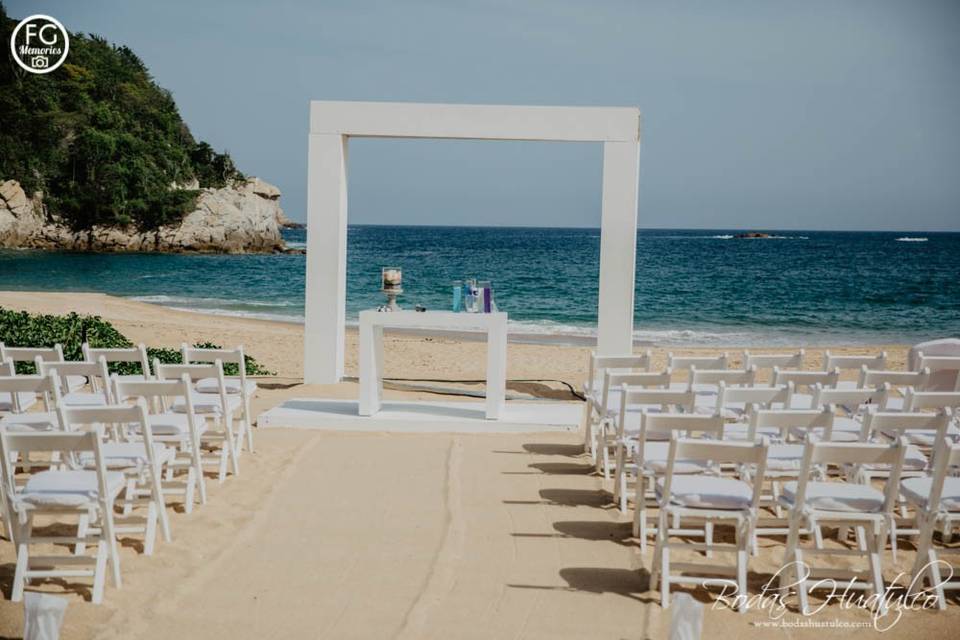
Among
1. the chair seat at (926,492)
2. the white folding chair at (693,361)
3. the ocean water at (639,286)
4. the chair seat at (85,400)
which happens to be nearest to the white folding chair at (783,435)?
the chair seat at (926,492)

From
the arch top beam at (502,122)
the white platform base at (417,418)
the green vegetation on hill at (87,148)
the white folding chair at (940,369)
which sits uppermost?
the green vegetation on hill at (87,148)

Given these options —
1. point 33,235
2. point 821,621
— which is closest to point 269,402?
point 821,621

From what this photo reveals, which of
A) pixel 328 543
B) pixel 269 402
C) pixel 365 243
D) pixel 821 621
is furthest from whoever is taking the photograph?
pixel 365 243

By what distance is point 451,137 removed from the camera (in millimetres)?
10117

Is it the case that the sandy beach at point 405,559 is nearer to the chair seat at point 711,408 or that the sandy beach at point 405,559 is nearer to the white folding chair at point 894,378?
the chair seat at point 711,408

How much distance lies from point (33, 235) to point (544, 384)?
42.9 m

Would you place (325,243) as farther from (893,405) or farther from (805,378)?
(893,405)

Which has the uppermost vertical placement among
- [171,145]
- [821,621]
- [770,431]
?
[171,145]

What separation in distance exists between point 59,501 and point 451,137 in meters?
6.43

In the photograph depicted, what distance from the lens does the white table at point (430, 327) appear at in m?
8.66

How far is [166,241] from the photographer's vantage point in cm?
5153

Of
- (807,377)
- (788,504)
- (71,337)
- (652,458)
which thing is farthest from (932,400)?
(71,337)

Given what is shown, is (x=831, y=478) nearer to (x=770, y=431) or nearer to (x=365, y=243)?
→ (x=770, y=431)

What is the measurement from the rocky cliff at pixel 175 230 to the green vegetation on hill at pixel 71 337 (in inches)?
1483
